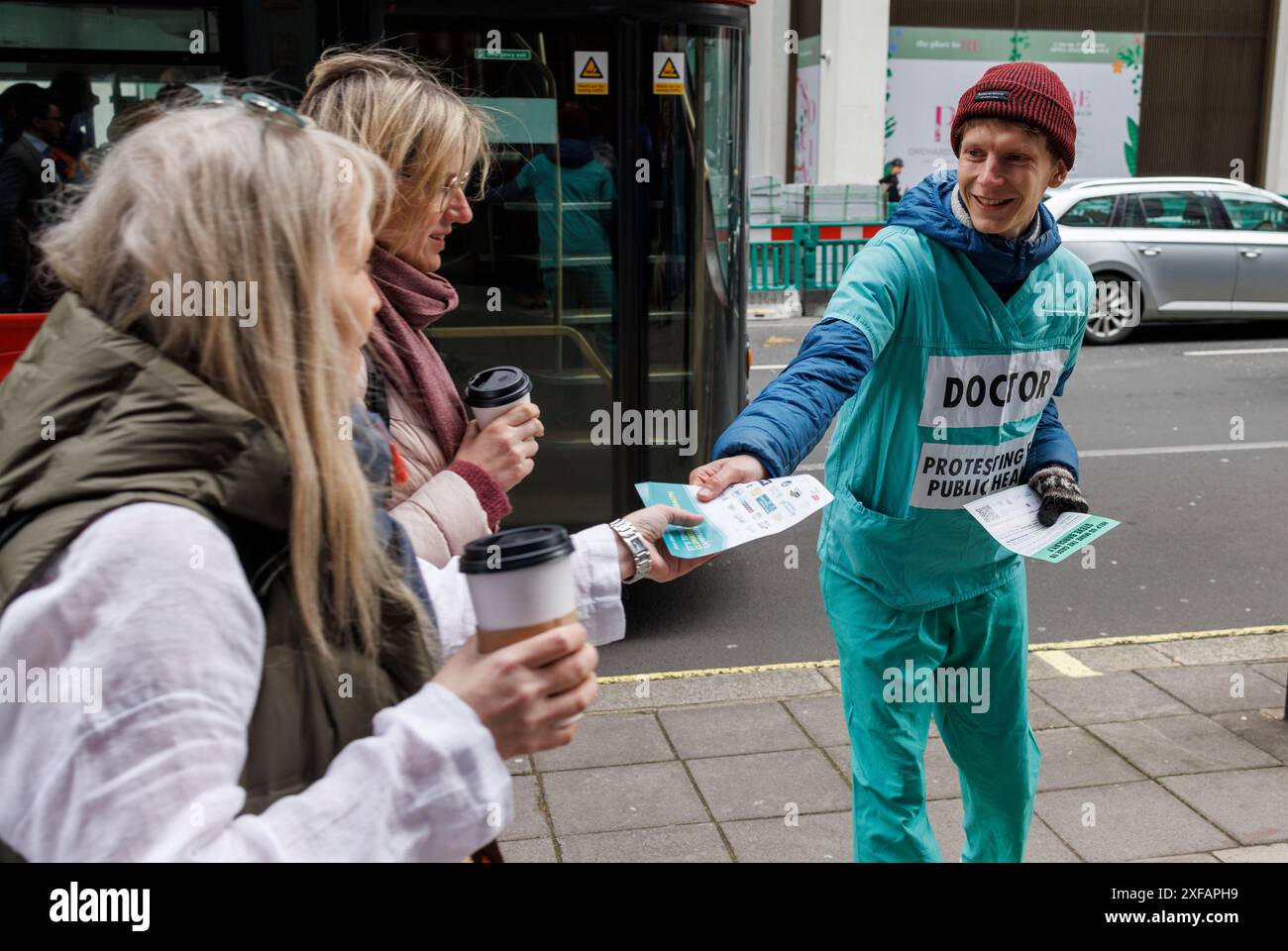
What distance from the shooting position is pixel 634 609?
20.3 feet

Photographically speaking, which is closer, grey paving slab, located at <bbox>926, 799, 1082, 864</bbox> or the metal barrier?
grey paving slab, located at <bbox>926, 799, 1082, 864</bbox>

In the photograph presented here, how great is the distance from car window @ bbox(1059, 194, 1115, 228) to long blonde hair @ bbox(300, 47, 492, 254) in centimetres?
1253

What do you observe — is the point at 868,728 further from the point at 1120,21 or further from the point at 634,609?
the point at 1120,21

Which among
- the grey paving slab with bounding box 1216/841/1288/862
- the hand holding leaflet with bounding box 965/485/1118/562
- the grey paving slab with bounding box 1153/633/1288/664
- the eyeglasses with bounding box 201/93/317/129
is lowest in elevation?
the grey paving slab with bounding box 1153/633/1288/664

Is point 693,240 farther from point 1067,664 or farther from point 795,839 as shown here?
point 795,839

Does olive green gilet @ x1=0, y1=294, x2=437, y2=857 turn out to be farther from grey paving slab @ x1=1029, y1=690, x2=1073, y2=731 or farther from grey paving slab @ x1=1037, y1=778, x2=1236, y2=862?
grey paving slab @ x1=1029, y1=690, x2=1073, y2=731

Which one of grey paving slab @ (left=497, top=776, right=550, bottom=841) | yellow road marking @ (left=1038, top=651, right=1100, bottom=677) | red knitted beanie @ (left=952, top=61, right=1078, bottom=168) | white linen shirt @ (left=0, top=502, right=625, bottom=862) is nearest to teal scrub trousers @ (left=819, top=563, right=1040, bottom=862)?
red knitted beanie @ (left=952, top=61, right=1078, bottom=168)

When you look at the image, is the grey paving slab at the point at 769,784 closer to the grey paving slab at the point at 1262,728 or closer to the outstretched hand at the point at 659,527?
the grey paving slab at the point at 1262,728

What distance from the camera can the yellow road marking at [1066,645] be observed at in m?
5.18

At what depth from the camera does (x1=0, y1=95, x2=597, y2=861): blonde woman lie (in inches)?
47.0

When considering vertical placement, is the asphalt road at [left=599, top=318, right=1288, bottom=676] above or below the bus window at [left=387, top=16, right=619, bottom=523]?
below

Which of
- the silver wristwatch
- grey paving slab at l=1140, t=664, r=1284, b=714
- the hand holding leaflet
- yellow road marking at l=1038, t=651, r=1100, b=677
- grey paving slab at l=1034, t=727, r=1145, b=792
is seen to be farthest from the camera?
yellow road marking at l=1038, t=651, r=1100, b=677

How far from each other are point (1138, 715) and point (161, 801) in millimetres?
4085

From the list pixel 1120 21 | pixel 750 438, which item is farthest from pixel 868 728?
pixel 1120 21
